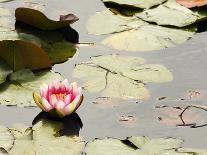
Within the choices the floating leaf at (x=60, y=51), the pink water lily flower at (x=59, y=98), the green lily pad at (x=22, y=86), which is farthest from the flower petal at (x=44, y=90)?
the floating leaf at (x=60, y=51)

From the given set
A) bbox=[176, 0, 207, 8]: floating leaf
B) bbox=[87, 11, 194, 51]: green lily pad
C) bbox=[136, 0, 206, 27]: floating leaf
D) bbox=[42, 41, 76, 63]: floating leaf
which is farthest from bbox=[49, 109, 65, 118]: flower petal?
bbox=[176, 0, 207, 8]: floating leaf

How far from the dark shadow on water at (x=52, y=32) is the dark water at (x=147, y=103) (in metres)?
0.03

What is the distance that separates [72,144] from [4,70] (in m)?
0.52

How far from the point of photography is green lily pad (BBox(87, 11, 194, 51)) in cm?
248

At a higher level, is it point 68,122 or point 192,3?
point 192,3

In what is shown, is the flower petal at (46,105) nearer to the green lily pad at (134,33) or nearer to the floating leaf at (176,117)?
the floating leaf at (176,117)

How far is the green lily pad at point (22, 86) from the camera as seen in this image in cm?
208

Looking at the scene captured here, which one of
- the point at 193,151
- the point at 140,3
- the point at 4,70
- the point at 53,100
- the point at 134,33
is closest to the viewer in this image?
the point at 193,151

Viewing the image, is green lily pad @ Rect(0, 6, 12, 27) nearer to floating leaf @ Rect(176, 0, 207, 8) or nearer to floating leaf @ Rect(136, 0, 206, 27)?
floating leaf @ Rect(136, 0, 206, 27)

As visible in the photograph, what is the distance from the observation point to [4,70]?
222cm

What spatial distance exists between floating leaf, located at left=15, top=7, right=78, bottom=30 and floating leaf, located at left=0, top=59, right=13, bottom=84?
0.34 meters

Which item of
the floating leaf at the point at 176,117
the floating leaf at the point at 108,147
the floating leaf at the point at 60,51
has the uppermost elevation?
the floating leaf at the point at 60,51

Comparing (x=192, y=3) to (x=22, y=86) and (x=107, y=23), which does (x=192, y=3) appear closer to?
(x=107, y=23)

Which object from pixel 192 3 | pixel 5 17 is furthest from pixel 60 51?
pixel 192 3
